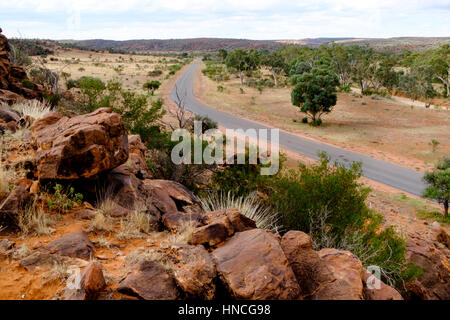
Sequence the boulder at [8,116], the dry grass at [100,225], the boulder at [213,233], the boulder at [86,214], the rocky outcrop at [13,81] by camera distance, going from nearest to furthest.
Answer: the boulder at [213,233], the dry grass at [100,225], the boulder at [86,214], the boulder at [8,116], the rocky outcrop at [13,81]

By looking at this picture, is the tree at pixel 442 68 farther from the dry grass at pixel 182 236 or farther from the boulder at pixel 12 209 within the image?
the boulder at pixel 12 209

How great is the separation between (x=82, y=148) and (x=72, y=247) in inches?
82.2

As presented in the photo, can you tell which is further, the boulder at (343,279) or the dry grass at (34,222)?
the dry grass at (34,222)

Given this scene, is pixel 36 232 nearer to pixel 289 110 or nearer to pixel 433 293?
pixel 433 293

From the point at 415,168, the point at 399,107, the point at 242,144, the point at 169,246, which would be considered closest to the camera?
the point at 169,246

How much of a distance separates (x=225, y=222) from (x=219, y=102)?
39627 millimetres

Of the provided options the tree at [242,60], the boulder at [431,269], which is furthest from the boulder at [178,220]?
the tree at [242,60]

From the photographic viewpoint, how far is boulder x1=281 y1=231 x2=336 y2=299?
4477mm

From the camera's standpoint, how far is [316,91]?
33.0m

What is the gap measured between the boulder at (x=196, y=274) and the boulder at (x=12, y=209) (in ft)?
9.12

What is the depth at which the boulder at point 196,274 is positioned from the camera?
4.13m

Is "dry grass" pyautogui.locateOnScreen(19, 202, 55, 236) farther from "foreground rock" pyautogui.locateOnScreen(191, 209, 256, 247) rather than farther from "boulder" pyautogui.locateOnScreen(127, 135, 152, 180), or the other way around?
"boulder" pyautogui.locateOnScreen(127, 135, 152, 180)
